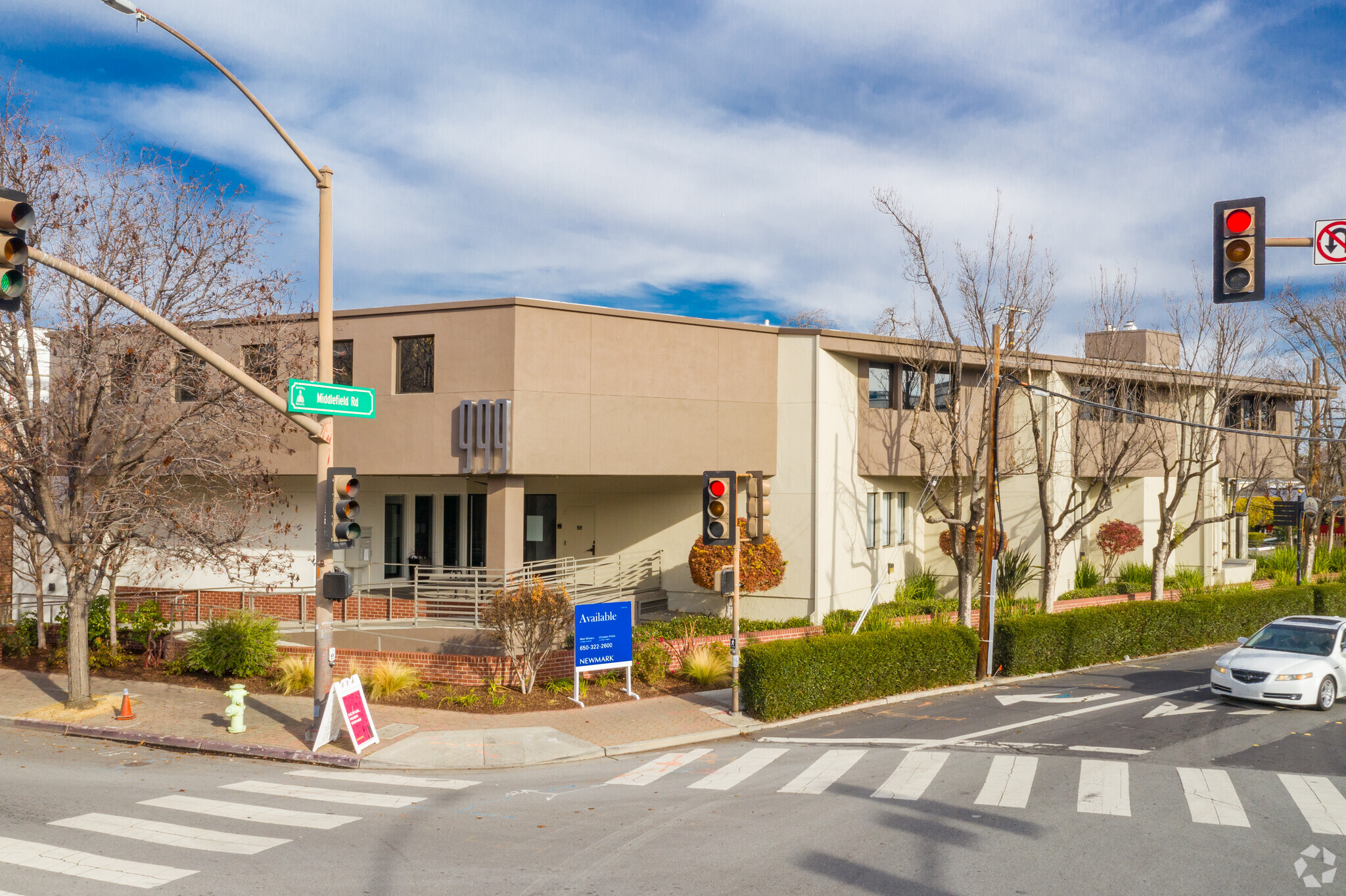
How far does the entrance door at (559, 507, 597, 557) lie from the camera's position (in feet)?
84.7

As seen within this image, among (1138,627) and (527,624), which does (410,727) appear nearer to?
(527,624)

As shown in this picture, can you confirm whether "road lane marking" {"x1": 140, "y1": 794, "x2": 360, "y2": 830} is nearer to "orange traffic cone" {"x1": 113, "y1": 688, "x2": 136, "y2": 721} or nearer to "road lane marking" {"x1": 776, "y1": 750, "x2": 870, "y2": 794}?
"orange traffic cone" {"x1": 113, "y1": 688, "x2": 136, "y2": 721}

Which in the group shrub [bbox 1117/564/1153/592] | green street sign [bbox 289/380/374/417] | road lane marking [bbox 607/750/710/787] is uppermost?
green street sign [bbox 289/380/374/417]

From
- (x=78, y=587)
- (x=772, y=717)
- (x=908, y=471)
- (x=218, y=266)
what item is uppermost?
(x=218, y=266)

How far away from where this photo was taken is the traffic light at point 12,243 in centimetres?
753

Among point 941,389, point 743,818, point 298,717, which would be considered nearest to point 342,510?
point 298,717

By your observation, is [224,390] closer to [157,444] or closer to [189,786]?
[157,444]

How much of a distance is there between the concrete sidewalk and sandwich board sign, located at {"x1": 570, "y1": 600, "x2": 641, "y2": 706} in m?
0.71

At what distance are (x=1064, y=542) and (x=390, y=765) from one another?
63.5 feet

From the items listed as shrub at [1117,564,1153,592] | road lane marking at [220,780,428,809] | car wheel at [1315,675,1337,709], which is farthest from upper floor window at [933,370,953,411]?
road lane marking at [220,780,428,809]

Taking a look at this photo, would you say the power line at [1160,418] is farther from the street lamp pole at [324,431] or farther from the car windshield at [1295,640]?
the street lamp pole at [324,431]

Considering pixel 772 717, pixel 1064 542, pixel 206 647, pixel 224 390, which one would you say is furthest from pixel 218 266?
pixel 1064 542

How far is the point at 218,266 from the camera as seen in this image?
16.3m

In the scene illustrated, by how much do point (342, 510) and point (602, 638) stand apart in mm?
5394
